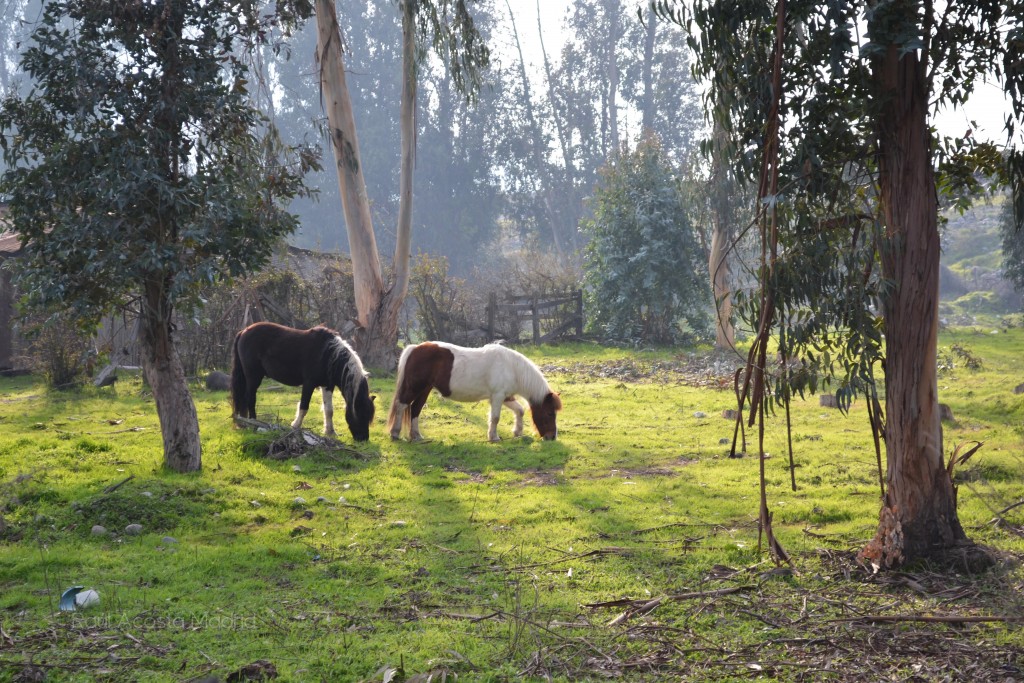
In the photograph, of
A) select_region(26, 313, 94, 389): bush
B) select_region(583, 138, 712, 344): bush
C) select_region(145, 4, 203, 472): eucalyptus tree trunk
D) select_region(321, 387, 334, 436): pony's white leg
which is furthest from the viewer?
select_region(583, 138, 712, 344): bush

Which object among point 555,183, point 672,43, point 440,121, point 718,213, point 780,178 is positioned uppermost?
point 672,43

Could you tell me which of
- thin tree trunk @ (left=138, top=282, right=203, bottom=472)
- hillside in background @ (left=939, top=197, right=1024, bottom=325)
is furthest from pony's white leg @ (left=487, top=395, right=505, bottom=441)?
hillside in background @ (left=939, top=197, right=1024, bottom=325)

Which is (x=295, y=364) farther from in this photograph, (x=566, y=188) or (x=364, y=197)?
(x=566, y=188)

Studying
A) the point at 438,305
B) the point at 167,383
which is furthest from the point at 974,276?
the point at 167,383

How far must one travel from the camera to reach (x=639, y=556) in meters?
7.21

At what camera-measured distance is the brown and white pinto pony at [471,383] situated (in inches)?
500

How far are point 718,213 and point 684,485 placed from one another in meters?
18.3

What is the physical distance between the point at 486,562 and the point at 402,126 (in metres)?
15.3

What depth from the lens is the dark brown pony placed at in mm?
12742

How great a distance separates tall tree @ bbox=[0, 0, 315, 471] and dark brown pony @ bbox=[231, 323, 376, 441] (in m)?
3.21

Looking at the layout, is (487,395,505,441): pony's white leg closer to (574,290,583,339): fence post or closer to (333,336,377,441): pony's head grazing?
(333,336,377,441): pony's head grazing

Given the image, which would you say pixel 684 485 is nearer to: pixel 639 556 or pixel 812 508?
pixel 812 508

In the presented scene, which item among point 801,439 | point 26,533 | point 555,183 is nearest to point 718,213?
point 801,439

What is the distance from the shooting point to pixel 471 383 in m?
12.9
